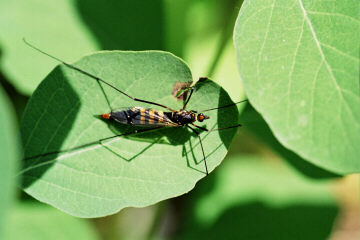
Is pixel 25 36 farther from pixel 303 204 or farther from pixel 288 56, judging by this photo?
pixel 303 204

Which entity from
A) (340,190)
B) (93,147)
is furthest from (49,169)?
(340,190)

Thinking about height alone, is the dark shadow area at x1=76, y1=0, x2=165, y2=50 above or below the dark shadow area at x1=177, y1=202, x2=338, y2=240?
above

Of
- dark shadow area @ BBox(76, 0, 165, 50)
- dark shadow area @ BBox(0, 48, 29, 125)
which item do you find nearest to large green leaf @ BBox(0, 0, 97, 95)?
dark shadow area @ BBox(76, 0, 165, 50)

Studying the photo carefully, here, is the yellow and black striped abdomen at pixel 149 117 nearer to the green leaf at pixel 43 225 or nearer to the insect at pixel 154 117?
the insect at pixel 154 117

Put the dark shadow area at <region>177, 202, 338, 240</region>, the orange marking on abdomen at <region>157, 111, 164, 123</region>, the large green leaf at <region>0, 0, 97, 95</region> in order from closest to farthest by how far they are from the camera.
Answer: the orange marking on abdomen at <region>157, 111, 164, 123</region>, the large green leaf at <region>0, 0, 97, 95</region>, the dark shadow area at <region>177, 202, 338, 240</region>

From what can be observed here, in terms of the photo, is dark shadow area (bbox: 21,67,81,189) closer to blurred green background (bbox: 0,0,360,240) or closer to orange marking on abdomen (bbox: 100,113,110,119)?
orange marking on abdomen (bbox: 100,113,110,119)

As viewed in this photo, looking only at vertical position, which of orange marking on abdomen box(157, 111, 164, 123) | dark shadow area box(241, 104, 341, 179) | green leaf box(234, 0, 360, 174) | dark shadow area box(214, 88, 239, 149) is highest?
green leaf box(234, 0, 360, 174)

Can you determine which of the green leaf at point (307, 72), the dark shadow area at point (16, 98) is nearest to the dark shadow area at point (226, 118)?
the green leaf at point (307, 72)

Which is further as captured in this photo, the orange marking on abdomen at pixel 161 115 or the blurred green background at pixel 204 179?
the blurred green background at pixel 204 179
